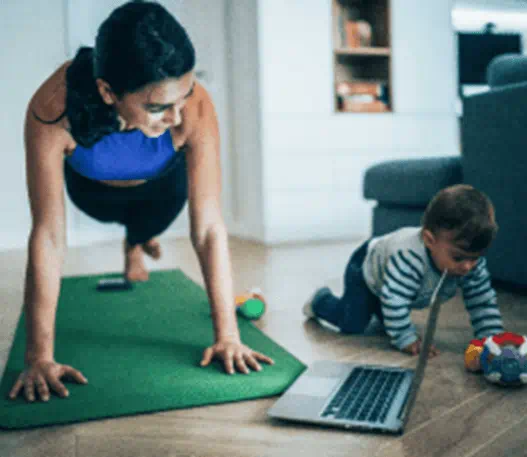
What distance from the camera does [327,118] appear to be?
3.41 metres

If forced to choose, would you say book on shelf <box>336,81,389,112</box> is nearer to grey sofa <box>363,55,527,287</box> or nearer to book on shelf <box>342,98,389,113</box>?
book on shelf <box>342,98,389,113</box>

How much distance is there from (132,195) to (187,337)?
0.59m

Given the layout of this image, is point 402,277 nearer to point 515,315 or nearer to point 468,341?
point 468,341

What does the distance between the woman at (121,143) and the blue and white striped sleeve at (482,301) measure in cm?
47

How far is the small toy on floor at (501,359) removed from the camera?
Answer: 101 centimetres

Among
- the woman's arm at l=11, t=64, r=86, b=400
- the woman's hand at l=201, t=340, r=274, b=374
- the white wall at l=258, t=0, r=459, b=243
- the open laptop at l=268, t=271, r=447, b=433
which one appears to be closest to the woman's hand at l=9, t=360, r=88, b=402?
the woman's arm at l=11, t=64, r=86, b=400

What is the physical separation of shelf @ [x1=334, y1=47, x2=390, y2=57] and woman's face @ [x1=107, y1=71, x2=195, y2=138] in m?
2.65

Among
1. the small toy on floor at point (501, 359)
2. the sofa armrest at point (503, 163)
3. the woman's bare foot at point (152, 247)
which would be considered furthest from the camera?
the woman's bare foot at point (152, 247)

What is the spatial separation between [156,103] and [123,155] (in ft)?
1.25

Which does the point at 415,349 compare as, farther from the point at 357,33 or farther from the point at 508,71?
the point at 357,33

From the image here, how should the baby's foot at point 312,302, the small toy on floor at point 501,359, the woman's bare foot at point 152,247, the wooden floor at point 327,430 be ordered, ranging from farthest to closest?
the woman's bare foot at point 152,247
the baby's foot at point 312,302
the small toy on floor at point 501,359
the wooden floor at point 327,430

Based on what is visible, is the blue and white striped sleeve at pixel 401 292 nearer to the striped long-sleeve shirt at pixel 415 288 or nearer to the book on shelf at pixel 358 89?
the striped long-sleeve shirt at pixel 415 288

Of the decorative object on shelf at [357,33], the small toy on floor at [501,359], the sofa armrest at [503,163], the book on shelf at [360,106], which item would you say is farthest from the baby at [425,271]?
the decorative object on shelf at [357,33]

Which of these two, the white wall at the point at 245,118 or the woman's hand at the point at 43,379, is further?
the white wall at the point at 245,118
